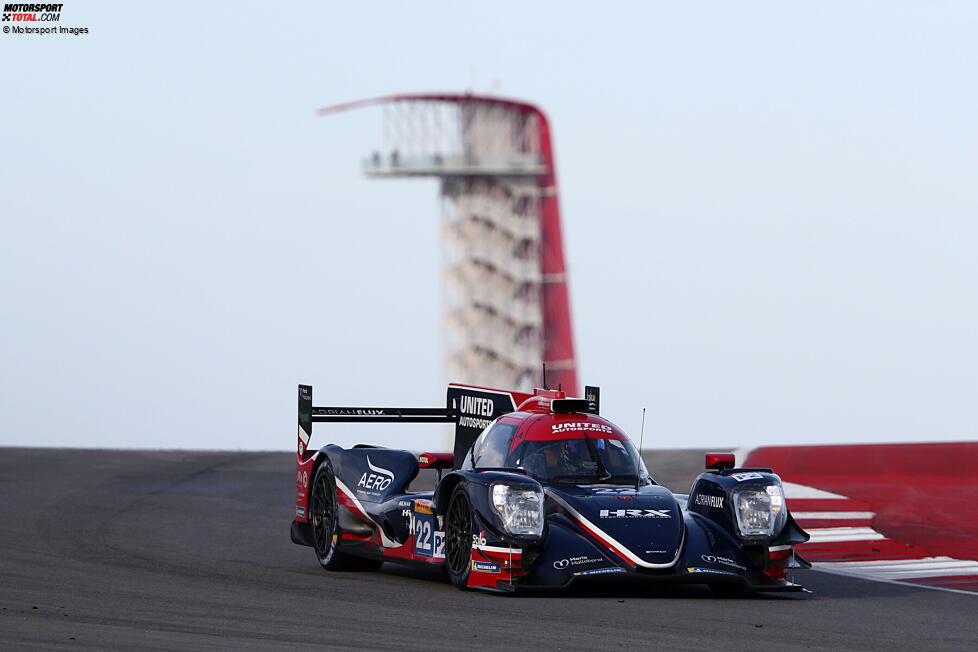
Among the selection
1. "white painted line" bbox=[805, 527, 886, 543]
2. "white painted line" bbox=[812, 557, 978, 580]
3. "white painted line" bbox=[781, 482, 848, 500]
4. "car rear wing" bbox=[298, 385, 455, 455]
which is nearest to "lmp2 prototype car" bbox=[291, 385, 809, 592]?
"car rear wing" bbox=[298, 385, 455, 455]

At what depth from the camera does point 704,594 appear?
11.1 m

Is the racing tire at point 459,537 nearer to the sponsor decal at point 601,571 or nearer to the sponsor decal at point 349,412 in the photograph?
the sponsor decal at point 601,571

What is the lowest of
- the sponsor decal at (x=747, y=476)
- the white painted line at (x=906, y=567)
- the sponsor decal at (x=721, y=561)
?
the white painted line at (x=906, y=567)

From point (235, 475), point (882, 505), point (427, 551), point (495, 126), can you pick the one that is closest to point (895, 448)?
point (882, 505)

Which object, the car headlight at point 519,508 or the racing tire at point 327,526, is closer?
the car headlight at point 519,508

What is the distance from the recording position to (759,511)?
1102cm

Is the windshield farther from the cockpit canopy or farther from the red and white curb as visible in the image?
the red and white curb

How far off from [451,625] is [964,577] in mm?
5735

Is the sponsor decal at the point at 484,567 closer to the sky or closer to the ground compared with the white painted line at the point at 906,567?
closer to the sky

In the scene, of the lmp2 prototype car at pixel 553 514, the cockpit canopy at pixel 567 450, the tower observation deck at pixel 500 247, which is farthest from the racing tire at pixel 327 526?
the tower observation deck at pixel 500 247

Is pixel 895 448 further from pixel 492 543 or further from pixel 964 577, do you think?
pixel 492 543

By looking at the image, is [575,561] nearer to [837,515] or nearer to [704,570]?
[704,570]

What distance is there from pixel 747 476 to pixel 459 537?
2203mm

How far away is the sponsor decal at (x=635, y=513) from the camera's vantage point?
10719 millimetres
